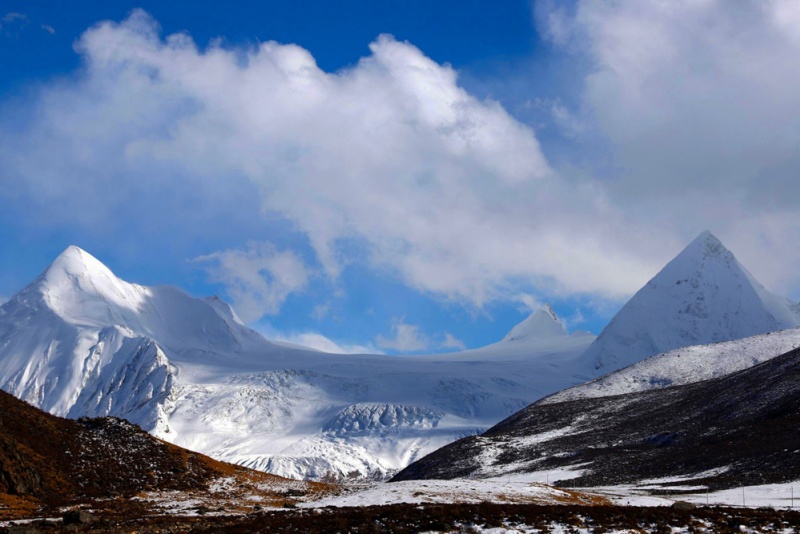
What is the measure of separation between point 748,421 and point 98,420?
329 feet

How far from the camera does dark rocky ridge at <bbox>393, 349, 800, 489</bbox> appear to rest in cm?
9825

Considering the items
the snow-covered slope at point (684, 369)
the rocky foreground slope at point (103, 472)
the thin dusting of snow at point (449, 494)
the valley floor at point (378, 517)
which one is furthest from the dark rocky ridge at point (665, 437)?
the rocky foreground slope at point (103, 472)

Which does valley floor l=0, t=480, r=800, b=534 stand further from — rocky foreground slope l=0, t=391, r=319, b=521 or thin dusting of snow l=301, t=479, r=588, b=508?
rocky foreground slope l=0, t=391, r=319, b=521

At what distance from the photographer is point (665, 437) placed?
128375 mm

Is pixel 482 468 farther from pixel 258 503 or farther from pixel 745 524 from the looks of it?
pixel 745 524

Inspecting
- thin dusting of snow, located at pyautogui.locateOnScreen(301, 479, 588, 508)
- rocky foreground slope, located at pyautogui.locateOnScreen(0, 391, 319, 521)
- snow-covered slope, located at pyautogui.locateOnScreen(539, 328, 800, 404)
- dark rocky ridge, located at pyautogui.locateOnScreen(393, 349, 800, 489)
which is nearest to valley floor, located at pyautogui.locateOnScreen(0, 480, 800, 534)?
thin dusting of snow, located at pyautogui.locateOnScreen(301, 479, 588, 508)

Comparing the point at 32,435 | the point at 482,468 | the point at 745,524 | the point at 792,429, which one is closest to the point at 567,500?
the point at 745,524

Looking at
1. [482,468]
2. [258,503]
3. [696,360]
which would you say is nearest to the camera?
[258,503]

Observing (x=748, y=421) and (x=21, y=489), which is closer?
Result: (x=21, y=489)

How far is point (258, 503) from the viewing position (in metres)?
49.5

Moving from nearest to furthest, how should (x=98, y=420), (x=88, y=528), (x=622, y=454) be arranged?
(x=88, y=528)
(x=98, y=420)
(x=622, y=454)

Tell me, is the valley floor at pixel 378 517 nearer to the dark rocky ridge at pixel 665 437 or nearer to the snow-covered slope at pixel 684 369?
the dark rocky ridge at pixel 665 437

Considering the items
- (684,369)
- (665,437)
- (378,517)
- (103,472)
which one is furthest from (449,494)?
(684,369)

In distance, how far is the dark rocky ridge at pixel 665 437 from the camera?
9825 cm
